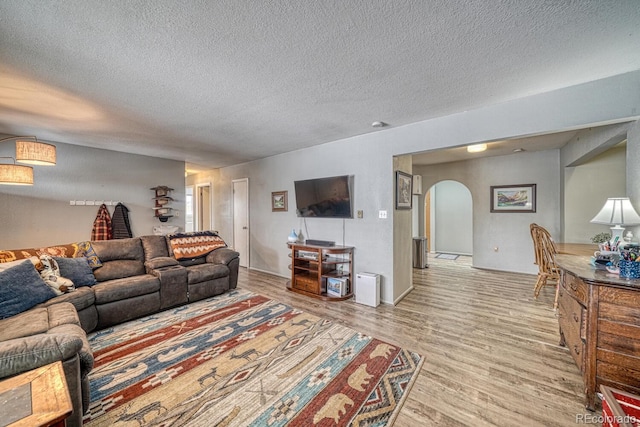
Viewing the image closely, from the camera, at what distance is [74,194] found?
14.0 feet

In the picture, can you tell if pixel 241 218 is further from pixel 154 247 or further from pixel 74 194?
pixel 74 194

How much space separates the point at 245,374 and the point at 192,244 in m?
2.62

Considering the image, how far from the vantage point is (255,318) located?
298 cm

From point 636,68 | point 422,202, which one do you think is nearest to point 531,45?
point 636,68

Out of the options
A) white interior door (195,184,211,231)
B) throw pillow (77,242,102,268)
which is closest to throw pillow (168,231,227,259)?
throw pillow (77,242,102,268)

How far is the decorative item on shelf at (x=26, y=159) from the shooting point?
→ 8.15 ft

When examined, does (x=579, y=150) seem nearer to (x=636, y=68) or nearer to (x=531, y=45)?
(x=636, y=68)

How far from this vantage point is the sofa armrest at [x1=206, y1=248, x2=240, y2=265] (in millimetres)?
3945

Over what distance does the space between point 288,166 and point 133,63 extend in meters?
3.03

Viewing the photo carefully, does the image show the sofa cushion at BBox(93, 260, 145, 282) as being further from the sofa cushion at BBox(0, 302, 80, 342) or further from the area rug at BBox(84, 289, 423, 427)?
the sofa cushion at BBox(0, 302, 80, 342)

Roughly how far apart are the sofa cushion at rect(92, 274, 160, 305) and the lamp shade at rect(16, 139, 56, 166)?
1464 mm

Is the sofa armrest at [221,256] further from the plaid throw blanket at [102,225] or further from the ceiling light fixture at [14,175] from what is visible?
the ceiling light fixture at [14,175]

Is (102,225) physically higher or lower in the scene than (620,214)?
lower

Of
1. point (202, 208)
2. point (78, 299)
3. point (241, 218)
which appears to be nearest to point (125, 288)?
point (78, 299)
